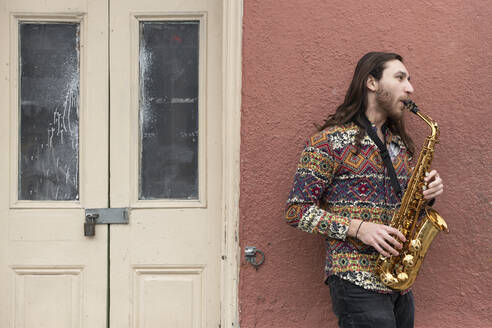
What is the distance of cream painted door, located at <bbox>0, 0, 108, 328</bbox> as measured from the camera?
14.0 ft

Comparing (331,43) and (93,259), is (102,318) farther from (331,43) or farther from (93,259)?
(331,43)

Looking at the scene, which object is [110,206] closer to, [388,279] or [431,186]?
[388,279]

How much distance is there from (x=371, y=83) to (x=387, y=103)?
14 centimetres

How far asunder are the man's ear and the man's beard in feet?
0.12

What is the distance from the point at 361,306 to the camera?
3279mm

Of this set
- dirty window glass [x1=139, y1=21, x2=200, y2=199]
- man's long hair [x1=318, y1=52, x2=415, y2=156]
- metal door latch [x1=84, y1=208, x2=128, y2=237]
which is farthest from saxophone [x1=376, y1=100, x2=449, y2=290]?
metal door latch [x1=84, y1=208, x2=128, y2=237]

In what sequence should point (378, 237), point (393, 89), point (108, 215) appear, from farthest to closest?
point (108, 215), point (393, 89), point (378, 237)

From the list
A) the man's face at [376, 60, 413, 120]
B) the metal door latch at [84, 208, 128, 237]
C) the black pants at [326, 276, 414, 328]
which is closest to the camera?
the black pants at [326, 276, 414, 328]

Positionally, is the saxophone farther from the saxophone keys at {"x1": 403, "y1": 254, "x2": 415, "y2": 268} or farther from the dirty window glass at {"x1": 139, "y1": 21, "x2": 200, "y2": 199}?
the dirty window glass at {"x1": 139, "y1": 21, "x2": 200, "y2": 199}

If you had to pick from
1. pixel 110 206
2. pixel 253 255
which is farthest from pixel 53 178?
pixel 253 255

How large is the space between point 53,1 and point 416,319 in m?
2.94

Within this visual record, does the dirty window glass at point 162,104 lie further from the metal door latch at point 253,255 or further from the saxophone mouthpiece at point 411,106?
the saxophone mouthpiece at point 411,106

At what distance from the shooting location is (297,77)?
3.99 metres

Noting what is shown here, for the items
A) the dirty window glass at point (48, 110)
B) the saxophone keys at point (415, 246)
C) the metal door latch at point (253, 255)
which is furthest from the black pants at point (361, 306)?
the dirty window glass at point (48, 110)
